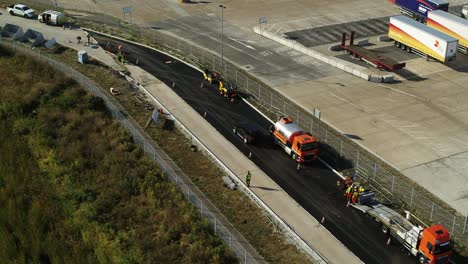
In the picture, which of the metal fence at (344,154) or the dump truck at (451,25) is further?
the dump truck at (451,25)

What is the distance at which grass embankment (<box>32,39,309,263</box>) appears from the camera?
1356 inches

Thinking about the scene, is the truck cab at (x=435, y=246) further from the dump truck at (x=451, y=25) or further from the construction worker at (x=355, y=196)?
the dump truck at (x=451, y=25)

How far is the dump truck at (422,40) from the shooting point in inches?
2418

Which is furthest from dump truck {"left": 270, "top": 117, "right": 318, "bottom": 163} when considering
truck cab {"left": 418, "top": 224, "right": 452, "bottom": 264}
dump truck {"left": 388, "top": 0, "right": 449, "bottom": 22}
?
dump truck {"left": 388, "top": 0, "right": 449, "bottom": 22}

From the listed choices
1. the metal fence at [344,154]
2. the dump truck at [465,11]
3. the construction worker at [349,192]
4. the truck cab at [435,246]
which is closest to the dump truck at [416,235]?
the truck cab at [435,246]

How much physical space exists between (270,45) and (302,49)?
4.07 m

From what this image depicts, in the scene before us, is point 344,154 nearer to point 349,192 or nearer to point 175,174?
point 349,192

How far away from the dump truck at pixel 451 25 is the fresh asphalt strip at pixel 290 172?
96.9 feet

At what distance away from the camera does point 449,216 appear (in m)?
37.5

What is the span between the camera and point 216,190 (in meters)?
40.0

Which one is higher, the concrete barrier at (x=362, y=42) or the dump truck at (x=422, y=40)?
the dump truck at (x=422, y=40)

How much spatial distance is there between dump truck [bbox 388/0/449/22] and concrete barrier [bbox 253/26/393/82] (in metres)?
11.7

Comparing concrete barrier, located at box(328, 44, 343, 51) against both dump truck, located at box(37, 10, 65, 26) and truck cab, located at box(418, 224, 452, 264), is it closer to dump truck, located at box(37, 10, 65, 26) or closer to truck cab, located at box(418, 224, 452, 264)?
dump truck, located at box(37, 10, 65, 26)

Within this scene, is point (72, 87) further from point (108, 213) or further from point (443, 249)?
point (443, 249)
